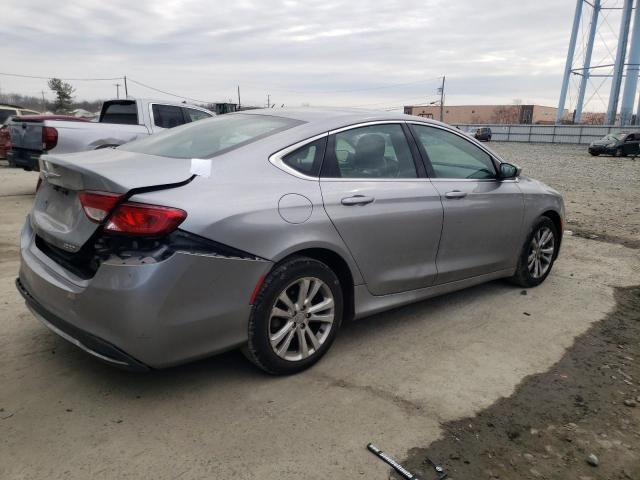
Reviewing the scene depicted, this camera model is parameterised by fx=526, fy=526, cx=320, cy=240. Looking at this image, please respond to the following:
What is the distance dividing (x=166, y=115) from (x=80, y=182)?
7.44 metres

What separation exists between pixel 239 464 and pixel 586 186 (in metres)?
13.5

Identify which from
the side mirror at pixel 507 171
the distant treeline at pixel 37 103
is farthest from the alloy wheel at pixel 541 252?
the distant treeline at pixel 37 103

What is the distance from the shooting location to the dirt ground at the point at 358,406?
2.42 metres

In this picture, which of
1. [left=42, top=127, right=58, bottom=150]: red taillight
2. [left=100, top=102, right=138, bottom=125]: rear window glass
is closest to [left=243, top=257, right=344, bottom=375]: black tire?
[left=42, top=127, right=58, bottom=150]: red taillight

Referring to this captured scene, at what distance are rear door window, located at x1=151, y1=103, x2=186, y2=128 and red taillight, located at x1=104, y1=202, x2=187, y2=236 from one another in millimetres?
7525

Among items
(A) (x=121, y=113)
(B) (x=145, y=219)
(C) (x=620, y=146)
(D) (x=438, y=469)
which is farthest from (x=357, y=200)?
(C) (x=620, y=146)

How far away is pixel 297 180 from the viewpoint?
3.11 metres

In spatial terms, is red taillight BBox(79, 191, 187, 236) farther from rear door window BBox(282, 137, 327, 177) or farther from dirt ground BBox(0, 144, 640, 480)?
dirt ground BBox(0, 144, 640, 480)

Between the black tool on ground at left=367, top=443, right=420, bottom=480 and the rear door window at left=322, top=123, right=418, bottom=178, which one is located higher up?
the rear door window at left=322, top=123, right=418, bottom=178

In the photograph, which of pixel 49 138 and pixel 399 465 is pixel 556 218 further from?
pixel 49 138

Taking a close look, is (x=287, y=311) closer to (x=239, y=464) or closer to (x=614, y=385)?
(x=239, y=464)

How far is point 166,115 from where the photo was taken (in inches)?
384

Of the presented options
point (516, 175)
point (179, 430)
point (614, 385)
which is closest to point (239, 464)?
point (179, 430)

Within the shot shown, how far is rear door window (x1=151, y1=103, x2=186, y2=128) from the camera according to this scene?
9.59 metres
